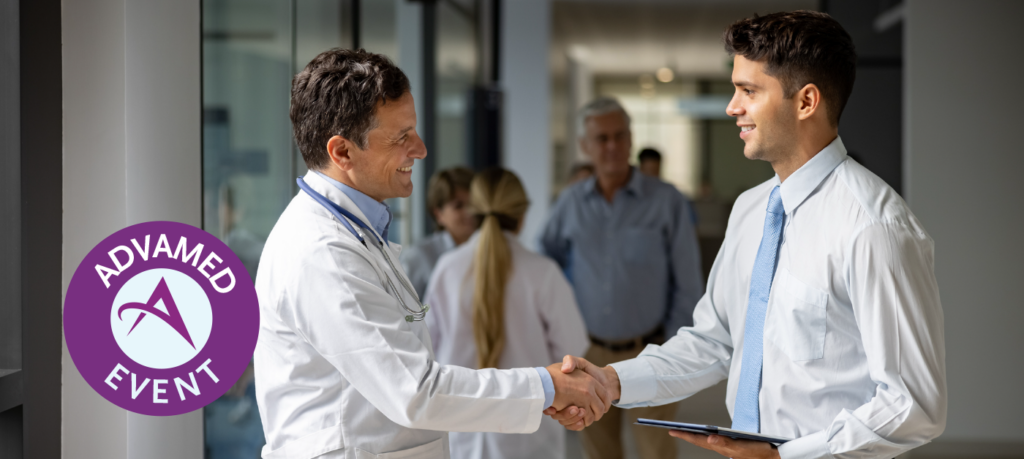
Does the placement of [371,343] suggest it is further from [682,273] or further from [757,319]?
[682,273]

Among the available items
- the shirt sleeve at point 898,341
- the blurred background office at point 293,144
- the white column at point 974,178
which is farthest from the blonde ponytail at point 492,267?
the white column at point 974,178

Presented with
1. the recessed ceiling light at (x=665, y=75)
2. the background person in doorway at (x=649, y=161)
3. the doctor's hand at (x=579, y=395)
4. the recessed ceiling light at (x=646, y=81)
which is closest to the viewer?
the doctor's hand at (x=579, y=395)

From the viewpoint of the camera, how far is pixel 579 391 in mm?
1826

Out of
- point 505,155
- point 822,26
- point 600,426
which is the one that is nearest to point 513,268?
point 600,426

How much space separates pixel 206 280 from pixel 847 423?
134 centimetres

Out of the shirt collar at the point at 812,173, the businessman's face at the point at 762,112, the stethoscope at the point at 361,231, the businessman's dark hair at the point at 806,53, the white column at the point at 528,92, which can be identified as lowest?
the stethoscope at the point at 361,231

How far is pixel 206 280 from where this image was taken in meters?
1.70

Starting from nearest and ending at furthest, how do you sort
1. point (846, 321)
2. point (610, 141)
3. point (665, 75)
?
point (846, 321), point (610, 141), point (665, 75)

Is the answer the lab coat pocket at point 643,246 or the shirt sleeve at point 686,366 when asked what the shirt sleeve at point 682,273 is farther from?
the shirt sleeve at point 686,366

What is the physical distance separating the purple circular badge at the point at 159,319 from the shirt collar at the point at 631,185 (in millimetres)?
2338

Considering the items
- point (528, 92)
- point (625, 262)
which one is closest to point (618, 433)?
point (625, 262)

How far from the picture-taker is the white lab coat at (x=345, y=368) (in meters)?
1.46

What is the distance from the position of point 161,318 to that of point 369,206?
0.51 m

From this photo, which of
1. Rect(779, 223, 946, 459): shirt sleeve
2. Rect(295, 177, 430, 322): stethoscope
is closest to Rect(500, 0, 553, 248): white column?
Rect(295, 177, 430, 322): stethoscope
